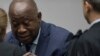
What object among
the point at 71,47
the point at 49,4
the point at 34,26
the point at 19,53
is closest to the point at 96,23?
the point at 71,47

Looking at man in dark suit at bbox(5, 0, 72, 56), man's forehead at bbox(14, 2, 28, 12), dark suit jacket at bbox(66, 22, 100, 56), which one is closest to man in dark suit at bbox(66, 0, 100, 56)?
dark suit jacket at bbox(66, 22, 100, 56)

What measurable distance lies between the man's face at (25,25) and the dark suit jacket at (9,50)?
275mm

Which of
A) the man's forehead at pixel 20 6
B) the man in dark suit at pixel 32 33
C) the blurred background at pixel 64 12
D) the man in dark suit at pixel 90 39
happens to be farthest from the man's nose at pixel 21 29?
the blurred background at pixel 64 12

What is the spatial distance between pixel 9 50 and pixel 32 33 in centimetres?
35

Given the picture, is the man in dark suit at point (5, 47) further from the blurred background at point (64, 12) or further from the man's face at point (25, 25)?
the blurred background at point (64, 12)

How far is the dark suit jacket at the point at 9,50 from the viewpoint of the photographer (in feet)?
5.30

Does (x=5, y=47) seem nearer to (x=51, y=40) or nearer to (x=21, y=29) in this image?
(x=21, y=29)

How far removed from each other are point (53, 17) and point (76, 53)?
1724 mm

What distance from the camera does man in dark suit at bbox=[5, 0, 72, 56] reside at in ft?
6.27

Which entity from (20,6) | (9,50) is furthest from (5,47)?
(20,6)

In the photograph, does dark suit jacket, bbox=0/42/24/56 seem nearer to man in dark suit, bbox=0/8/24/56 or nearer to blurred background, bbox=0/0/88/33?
man in dark suit, bbox=0/8/24/56

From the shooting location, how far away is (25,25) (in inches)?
75.9

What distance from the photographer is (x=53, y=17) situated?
3.18 meters

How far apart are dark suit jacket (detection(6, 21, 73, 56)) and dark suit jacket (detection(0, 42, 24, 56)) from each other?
1.00ft
